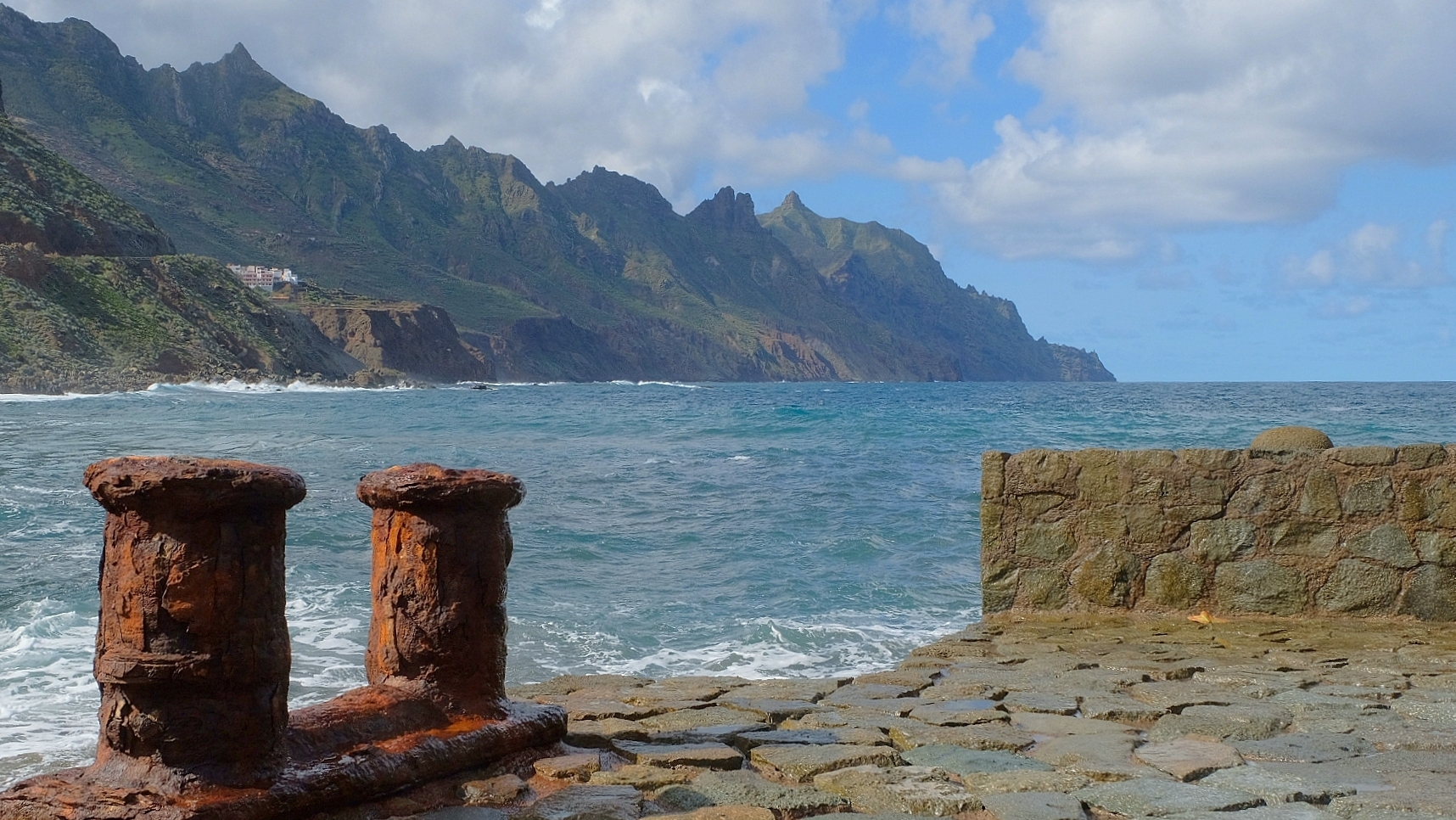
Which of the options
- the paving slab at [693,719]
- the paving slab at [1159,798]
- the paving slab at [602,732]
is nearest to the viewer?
the paving slab at [1159,798]

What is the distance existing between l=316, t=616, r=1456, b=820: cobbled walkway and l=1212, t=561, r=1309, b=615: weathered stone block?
2.59 feet

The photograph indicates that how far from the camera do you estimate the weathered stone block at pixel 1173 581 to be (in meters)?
7.18

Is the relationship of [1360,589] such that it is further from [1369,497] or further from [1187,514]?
[1187,514]

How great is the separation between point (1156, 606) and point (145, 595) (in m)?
5.90

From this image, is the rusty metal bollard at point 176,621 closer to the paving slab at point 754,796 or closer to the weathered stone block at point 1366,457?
the paving slab at point 754,796

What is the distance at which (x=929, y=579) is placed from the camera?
10.9m

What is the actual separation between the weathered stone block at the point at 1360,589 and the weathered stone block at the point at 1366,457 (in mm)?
544

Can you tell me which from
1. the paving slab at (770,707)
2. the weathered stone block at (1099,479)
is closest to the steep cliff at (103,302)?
the weathered stone block at (1099,479)

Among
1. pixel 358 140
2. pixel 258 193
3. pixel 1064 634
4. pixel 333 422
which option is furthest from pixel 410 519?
pixel 358 140

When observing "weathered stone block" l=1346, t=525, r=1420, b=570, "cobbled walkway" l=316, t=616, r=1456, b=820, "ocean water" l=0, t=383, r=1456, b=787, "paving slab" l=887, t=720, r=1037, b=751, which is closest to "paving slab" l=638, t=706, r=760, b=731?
"cobbled walkway" l=316, t=616, r=1456, b=820

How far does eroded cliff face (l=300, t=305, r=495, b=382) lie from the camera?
334ft

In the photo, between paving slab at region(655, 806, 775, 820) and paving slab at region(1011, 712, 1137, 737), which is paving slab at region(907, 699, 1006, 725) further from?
paving slab at region(655, 806, 775, 820)

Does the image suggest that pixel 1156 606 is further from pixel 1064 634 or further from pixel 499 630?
pixel 499 630

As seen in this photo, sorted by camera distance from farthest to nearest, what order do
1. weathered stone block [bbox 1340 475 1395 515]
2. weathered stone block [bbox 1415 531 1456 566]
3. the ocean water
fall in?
the ocean water
weathered stone block [bbox 1340 475 1395 515]
weathered stone block [bbox 1415 531 1456 566]
